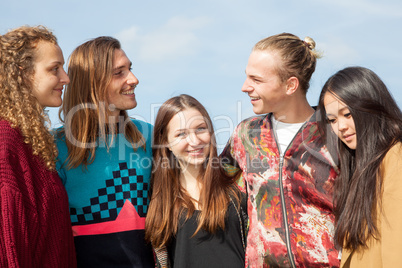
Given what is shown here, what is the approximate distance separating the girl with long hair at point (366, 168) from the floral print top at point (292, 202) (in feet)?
0.38

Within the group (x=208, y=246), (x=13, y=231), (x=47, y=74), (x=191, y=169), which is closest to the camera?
(x=13, y=231)

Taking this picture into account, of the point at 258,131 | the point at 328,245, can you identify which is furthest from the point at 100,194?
the point at 328,245

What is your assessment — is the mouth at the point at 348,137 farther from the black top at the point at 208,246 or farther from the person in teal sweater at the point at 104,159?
the person in teal sweater at the point at 104,159

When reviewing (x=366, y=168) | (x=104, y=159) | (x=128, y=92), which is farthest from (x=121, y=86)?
(x=366, y=168)

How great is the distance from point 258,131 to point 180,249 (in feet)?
3.29

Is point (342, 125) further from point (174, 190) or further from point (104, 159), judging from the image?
point (104, 159)

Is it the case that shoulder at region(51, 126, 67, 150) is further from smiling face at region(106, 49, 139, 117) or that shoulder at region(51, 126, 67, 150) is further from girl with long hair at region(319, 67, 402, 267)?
girl with long hair at region(319, 67, 402, 267)

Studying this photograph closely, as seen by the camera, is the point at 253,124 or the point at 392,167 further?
the point at 253,124

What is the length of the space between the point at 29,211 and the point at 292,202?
5.36 ft

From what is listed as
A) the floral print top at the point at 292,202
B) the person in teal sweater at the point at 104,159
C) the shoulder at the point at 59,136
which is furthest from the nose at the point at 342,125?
the shoulder at the point at 59,136

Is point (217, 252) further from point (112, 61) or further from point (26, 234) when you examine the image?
point (112, 61)

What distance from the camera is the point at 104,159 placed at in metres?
3.35

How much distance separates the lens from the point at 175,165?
358 centimetres

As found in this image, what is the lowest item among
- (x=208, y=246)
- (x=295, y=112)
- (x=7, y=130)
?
(x=208, y=246)
